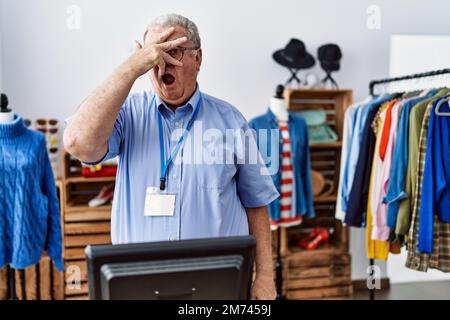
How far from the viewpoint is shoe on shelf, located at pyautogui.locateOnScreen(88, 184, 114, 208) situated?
106 inches

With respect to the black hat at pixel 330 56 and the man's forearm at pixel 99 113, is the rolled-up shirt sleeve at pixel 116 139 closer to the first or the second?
the man's forearm at pixel 99 113

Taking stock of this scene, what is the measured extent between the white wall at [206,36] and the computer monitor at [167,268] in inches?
84.3

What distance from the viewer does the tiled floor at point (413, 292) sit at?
9.84 ft

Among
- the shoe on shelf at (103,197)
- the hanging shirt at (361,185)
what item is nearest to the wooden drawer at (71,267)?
the shoe on shelf at (103,197)

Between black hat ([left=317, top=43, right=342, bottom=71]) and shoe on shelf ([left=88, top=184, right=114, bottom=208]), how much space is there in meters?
1.85

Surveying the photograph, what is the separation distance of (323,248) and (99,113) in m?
2.48

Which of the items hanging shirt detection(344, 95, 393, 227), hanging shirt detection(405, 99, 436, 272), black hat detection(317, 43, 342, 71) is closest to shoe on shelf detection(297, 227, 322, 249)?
hanging shirt detection(344, 95, 393, 227)

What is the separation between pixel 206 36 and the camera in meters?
2.98

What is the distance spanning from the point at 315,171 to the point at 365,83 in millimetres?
875

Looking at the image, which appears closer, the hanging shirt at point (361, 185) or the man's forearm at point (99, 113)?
the man's forearm at point (99, 113)

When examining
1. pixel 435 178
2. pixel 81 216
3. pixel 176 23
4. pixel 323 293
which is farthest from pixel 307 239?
pixel 176 23

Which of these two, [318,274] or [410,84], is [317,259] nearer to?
[318,274]
